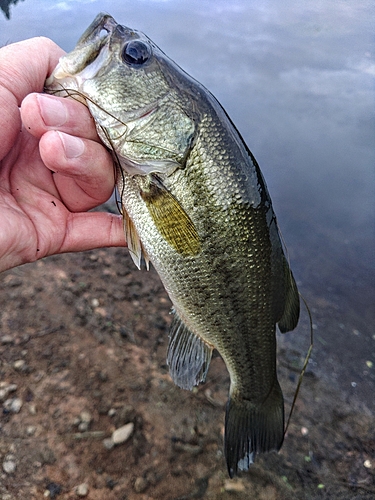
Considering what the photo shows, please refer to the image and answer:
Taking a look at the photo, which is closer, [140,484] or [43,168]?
[43,168]

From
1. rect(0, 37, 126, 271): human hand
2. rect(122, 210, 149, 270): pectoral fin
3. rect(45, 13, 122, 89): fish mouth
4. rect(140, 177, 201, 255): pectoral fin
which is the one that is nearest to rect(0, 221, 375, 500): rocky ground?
rect(0, 37, 126, 271): human hand

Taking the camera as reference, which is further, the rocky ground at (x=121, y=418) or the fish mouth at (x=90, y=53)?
the rocky ground at (x=121, y=418)

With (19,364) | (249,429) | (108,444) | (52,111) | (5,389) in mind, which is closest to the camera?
(52,111)

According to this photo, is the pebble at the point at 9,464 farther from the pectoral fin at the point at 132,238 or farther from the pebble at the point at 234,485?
the pectoral fin at the point at 132,238

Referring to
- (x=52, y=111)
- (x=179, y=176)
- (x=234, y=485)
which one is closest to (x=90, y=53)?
(x=52, y=111)

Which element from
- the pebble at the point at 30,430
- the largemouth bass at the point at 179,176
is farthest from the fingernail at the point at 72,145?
the pebble at the point at 30,430

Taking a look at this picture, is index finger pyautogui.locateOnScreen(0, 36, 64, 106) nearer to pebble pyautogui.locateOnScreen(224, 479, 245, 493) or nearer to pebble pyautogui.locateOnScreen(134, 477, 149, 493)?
pebble pyautogui.locateOnScreen(134, 477, 149, 493)

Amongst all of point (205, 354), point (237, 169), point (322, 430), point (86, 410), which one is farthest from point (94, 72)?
point (322, 430)

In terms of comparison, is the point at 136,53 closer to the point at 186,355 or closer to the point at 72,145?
the point at 72,145
